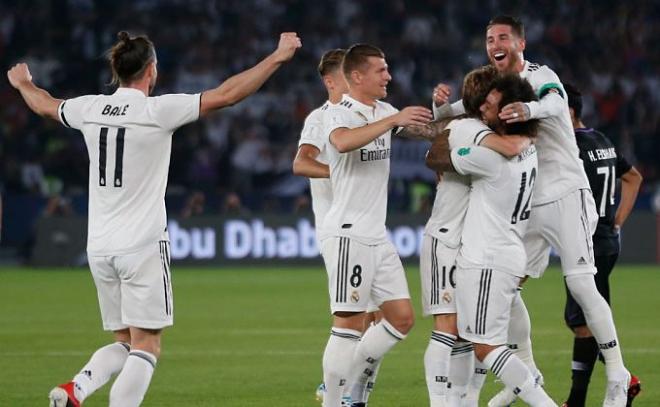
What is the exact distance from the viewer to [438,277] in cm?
812

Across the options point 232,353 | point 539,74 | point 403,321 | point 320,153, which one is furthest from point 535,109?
point 232,353

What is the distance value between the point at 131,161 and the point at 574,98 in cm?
333

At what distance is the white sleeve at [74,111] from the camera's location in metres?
7.65

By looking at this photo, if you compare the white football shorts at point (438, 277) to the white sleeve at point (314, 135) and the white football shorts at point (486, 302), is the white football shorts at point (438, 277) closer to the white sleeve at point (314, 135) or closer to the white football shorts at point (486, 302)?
the white football shorts at point (486, 302)

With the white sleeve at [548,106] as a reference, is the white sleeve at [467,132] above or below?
below

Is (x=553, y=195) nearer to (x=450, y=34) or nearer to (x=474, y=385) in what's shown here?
(x=474, y=385)

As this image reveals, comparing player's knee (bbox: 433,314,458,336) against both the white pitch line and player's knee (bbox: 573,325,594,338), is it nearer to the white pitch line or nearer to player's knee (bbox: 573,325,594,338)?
player's knee (bbox: 573,325,594,338)

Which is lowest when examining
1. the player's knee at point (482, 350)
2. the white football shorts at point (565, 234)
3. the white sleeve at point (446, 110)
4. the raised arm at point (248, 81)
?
the player's knee at point (482, 350)

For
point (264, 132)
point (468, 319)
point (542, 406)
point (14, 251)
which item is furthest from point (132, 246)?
point (264, 132)

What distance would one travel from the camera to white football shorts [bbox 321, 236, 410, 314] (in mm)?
8086

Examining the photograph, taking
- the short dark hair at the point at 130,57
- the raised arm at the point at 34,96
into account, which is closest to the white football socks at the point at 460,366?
the short dark hair at the point at 130,57

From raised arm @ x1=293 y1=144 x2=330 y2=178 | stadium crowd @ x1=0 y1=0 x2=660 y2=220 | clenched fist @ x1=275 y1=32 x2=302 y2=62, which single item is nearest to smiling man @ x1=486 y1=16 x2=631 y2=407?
raised arm @ x1=293 y1=144 x2=330 y2=178

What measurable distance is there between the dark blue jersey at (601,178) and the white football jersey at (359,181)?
1750mm

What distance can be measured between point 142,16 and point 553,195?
74.6ft
